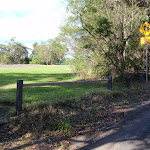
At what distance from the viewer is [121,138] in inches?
143

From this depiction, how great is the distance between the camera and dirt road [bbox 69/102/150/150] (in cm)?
331

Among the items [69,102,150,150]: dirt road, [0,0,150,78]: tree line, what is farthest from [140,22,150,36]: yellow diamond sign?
[69,102,150,150]: dirt road

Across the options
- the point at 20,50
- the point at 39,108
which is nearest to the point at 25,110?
the point at 39,108

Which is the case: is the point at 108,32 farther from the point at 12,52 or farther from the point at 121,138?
the point at 12,52

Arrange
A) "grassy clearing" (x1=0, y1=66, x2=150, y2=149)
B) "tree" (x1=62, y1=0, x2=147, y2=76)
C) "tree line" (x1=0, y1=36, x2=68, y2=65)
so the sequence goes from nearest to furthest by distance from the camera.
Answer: "grassy clearing" (x1=0, y1=66, x2=150, y2=149) → "tree" (x1=62, y1=0, x2=147, y2=76) → "tree line" (x1=0, y1=36, x2=68, y2=65)

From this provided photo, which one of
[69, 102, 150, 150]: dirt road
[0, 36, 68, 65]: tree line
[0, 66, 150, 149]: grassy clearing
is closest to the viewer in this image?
[69, 102, 150, 150]: dirt road

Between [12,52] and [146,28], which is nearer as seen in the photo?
[146,28]

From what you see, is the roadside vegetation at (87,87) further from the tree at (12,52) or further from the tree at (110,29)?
the tree at (12,52)

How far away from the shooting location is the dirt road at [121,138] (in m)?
3.31

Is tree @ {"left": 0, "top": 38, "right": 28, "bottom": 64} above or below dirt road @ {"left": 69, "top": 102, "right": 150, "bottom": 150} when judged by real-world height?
above

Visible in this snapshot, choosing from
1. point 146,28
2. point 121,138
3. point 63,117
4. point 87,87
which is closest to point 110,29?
point 146,28

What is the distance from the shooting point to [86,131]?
4.20 metres

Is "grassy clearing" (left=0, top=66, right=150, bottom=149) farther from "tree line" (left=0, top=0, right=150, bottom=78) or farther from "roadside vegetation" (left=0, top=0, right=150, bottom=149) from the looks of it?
"tree line" (left=0, top=0, right=150, bottom=78)

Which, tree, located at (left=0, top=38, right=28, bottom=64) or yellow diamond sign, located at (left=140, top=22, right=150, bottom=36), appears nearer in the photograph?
yellow diamond sign, located at (left=140, top=22, right=150, bottom=36)
